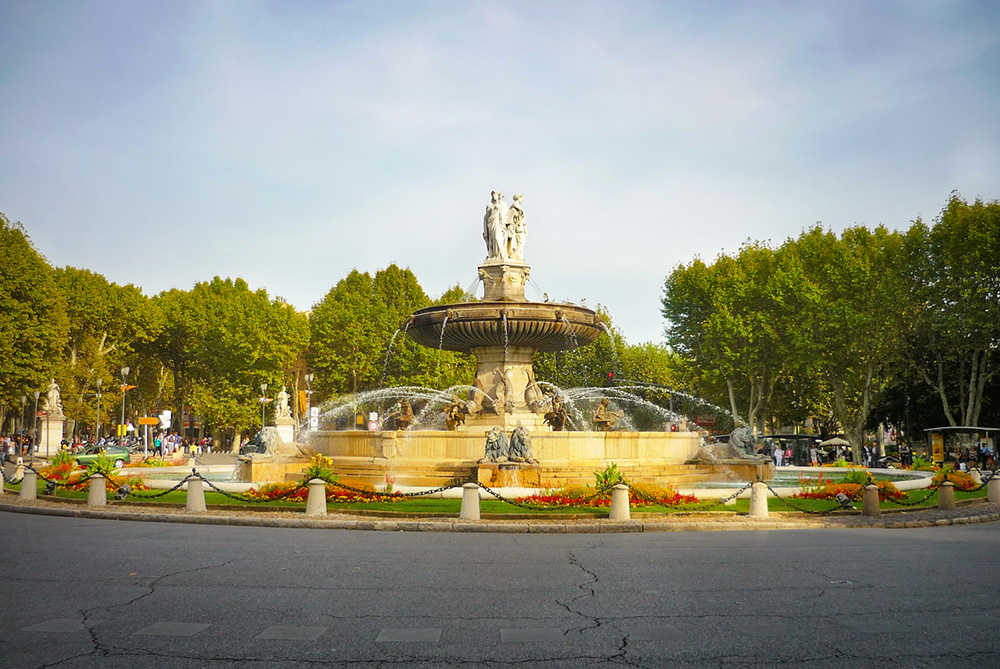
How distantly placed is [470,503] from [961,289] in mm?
33699

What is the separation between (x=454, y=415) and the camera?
25547 millimetres

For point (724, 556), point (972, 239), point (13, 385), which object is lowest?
point (724, 556)

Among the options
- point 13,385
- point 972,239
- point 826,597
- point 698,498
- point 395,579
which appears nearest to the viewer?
point 826,597

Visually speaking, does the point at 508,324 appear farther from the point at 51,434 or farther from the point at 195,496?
the point at 51,434

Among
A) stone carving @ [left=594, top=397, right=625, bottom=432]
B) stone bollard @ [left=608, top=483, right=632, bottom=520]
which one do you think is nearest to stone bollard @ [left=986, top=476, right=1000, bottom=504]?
stone carving @ [left=594, top=397, right=625, bottom=432]

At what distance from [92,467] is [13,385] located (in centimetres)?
3273

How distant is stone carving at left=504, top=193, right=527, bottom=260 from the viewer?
94.2 feet

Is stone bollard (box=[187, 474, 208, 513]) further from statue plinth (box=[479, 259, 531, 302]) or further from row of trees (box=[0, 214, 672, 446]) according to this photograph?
row of trees (box=[0, 214, 672, 446])

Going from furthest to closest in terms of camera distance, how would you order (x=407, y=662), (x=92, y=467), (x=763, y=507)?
(x=92, y=467) → (x=763, y=507) → (x=407, y=662)

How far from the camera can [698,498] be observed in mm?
18234

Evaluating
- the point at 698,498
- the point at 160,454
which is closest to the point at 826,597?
the point at 698,498

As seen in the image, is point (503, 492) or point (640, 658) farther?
point (503, 492)

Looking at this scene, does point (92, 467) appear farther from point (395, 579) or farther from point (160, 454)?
point (160, 454)

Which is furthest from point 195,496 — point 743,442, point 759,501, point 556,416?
point 743,442
